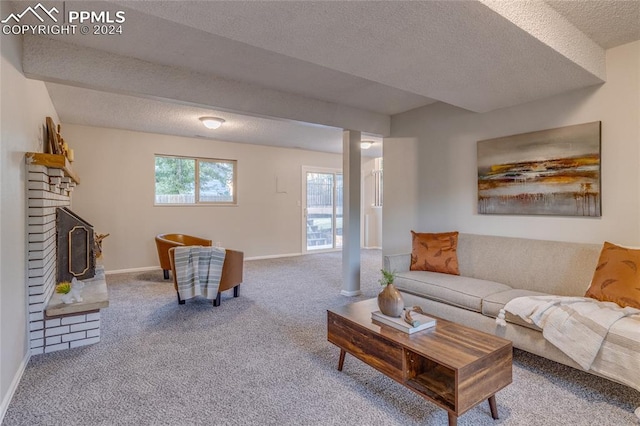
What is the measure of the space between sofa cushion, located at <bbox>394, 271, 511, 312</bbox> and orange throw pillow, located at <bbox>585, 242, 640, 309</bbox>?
0.59 meters

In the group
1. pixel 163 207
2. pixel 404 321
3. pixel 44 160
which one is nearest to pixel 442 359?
pixel 404 321

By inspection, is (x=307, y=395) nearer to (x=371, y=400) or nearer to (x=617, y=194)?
(x=371, y=400)

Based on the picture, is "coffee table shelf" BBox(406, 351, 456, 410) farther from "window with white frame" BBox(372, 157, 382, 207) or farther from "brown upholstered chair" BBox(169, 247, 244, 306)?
"window with white frame" BBox(372, 157, 382, 207)

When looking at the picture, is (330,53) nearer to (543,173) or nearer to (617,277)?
(543,173)

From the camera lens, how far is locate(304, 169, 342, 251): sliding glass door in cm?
726

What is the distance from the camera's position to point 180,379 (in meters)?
2.08

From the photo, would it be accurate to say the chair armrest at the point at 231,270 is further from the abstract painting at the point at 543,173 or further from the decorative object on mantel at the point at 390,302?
the abstract painting at the point at 543,173

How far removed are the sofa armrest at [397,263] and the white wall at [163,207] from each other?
3.79m

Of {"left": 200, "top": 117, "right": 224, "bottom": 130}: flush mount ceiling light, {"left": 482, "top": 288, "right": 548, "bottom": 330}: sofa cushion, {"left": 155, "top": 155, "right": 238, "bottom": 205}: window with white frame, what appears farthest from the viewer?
{"left": 155, "top": 155, "right": 238, "bottom": 205}: window with white frame

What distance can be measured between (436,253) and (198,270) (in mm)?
2491

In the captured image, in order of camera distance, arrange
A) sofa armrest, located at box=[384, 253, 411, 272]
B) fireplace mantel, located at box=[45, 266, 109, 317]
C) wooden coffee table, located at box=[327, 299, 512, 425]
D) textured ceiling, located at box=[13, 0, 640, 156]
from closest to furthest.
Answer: wooden coffee table, located at box=[327, 299, 512, 425], textured ceiling, located at box=[13, 0, 640, 156], fireplace mantel, located at box=[45, 266, 109, 317], sofa armrest, located at box=[384, 253, 411, 272]

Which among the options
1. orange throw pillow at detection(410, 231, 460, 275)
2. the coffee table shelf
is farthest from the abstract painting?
the coffee table shelf

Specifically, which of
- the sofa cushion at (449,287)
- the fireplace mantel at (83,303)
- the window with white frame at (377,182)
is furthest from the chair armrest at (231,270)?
the window with white frame at (377,182)

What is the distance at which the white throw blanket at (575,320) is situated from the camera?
5.97 feet
